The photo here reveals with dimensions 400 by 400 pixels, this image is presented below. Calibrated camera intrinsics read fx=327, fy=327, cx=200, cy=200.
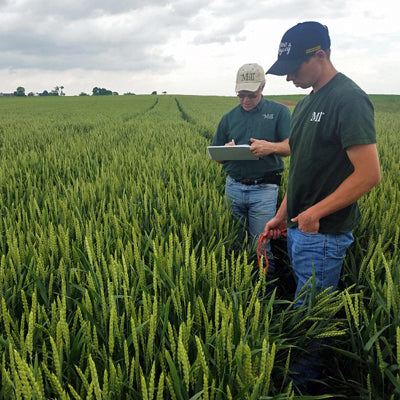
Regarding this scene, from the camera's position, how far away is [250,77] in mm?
2451

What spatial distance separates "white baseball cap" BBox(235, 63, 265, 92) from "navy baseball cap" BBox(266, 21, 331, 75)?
89 cm

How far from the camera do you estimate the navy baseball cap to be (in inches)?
57.4

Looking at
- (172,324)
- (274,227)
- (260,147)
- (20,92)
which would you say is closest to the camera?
(172,324)

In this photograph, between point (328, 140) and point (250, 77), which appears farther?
point (250, 77)

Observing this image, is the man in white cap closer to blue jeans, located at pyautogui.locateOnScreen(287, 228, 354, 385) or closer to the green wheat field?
the green wheat field

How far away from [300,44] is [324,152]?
Result: 0.49 m

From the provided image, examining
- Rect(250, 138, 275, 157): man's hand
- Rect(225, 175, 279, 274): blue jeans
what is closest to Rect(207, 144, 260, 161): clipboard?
Rect(250, 138, 275, 157): man's hand

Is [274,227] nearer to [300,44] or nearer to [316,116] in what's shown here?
[316,116]

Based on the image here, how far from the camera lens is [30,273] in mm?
1332

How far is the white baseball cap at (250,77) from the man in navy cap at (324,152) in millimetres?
789

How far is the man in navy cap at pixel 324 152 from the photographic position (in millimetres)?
1338

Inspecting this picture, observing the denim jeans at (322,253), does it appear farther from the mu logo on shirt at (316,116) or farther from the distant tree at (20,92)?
the distant tree at (20,92)

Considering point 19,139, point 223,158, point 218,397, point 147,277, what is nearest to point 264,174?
point 223,158

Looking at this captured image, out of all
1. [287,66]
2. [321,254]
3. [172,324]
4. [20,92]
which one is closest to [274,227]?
[321,254]
